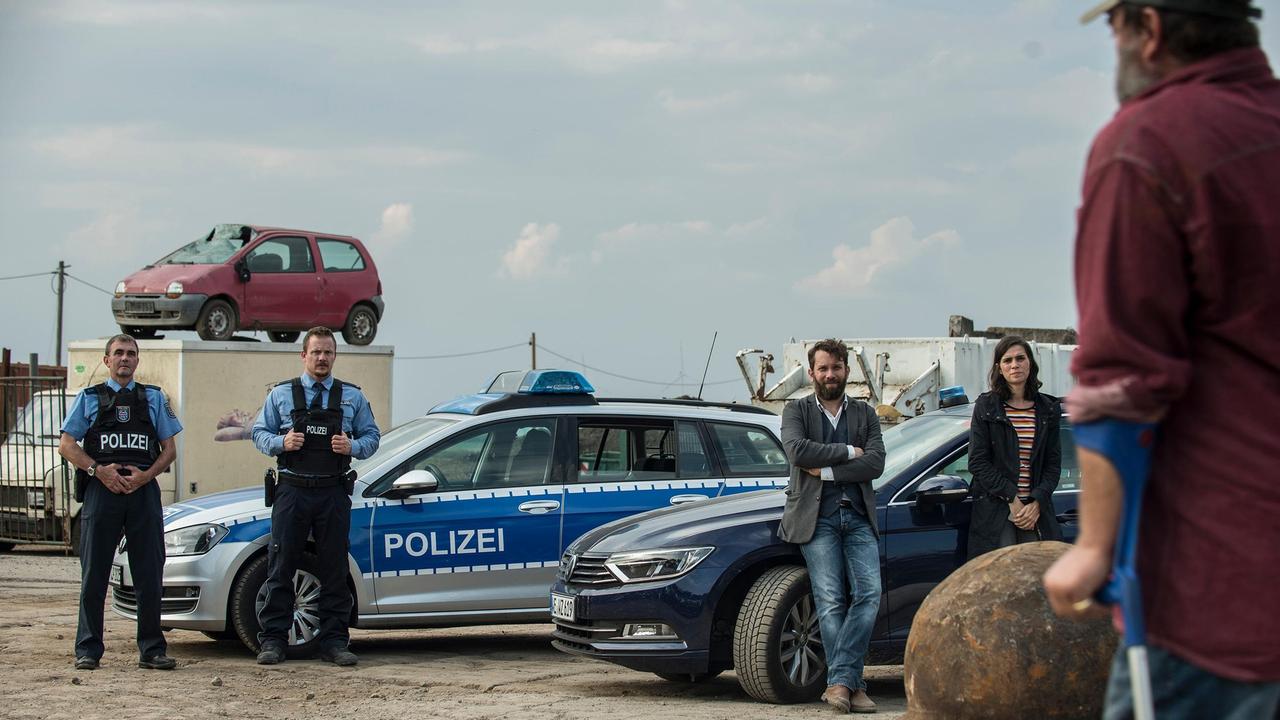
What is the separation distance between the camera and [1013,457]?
25.6ft

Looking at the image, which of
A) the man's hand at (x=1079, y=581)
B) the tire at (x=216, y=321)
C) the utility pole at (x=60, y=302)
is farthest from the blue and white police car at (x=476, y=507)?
the utility pole at (x=60, y=302)

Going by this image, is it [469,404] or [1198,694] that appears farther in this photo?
[469,404]

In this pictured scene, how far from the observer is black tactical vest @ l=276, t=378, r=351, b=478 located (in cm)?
925

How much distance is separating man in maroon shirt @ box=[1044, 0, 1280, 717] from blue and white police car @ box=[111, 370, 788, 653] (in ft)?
25.2

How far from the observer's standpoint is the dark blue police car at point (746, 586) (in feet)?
25.6

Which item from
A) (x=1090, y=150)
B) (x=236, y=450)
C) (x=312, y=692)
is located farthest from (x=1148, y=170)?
(x=236, y=450)

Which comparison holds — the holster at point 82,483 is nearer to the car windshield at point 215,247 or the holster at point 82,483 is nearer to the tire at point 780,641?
the tire at point 780,641

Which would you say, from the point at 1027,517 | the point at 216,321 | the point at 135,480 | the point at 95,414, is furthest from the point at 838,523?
the point at 216,321

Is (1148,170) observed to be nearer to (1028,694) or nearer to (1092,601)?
(1092,601)

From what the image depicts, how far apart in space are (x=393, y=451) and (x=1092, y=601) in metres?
8.21

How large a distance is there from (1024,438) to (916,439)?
847 mm

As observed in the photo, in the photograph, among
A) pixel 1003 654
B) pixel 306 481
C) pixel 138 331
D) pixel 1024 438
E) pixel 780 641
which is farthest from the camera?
pixel 138 331

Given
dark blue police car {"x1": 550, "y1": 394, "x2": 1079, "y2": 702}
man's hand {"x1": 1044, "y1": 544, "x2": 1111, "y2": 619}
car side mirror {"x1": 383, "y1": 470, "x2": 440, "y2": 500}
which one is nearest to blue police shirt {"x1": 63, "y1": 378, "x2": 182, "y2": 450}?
car side mirror {"x1": 383, "y1": 470, "x2": 440, "y2": 500}

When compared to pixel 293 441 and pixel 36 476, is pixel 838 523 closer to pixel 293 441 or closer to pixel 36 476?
pixel 293 441
